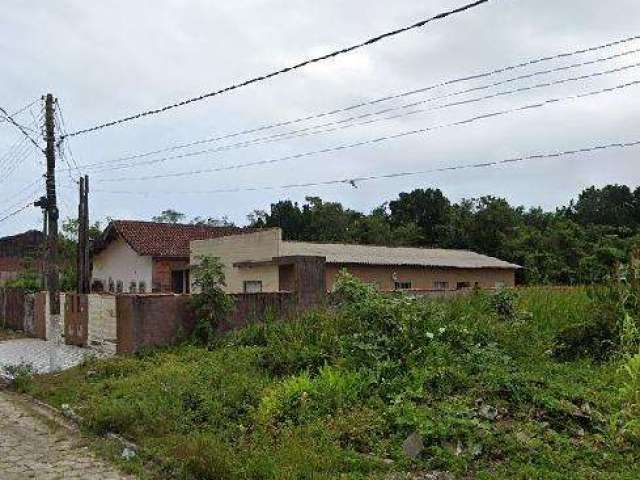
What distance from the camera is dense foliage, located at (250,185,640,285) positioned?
39812mm

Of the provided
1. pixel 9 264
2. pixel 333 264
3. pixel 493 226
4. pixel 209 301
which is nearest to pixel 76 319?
pixel 209 301

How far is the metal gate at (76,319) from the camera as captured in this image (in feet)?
65.5

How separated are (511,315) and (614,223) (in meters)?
44.1

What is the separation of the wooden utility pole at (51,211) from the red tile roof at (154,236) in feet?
48.2

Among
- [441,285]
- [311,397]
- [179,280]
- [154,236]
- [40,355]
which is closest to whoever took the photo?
[311,397]

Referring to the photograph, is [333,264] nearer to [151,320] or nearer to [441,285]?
[441,285]

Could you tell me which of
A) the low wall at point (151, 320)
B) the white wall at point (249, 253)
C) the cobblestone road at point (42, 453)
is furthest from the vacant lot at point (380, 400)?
the white wall at point (249, 253)

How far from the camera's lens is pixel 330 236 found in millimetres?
54219

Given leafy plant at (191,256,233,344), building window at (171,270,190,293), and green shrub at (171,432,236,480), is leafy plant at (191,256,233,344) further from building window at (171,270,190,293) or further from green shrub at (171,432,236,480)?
building window at (171,270,190,293)

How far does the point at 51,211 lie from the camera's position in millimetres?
16797

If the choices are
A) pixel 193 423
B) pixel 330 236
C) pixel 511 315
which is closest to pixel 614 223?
pixel 330 236

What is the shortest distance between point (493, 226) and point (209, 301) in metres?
34.7

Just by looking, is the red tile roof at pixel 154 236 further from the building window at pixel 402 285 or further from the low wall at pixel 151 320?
the low wall at pixel 151 320

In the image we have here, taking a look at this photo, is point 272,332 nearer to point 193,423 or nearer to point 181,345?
point 181,345
